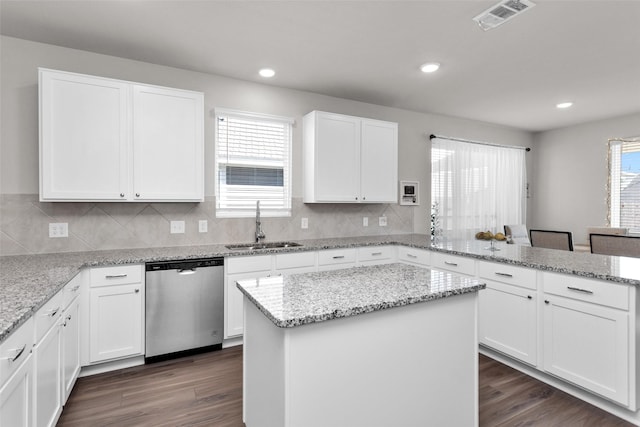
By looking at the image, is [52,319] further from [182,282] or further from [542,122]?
[542,122]

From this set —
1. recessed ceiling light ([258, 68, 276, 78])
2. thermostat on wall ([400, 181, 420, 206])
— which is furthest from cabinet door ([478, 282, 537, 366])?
recessed ceiling light ([258, 68, 276, 78])

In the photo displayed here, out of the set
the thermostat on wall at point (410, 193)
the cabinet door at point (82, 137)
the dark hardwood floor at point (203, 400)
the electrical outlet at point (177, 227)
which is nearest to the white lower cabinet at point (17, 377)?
the dark hardwood floor at point (203, 400)

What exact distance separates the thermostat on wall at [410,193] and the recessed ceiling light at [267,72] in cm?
224

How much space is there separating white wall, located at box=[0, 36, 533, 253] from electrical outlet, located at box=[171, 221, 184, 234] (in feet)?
1.29

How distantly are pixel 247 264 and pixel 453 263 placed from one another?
1.84 metres

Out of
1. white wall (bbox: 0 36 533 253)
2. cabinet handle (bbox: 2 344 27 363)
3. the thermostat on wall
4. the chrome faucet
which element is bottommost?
cabinet handle (bbox: 2 344 27 363)

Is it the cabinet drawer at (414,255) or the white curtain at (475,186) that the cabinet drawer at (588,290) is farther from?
the white curtain at (475,186)

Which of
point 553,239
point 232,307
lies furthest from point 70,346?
point 553,239

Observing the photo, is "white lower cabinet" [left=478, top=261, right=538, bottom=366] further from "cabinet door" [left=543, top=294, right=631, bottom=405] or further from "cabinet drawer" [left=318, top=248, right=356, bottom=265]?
"cabinet drawer" [left=318, top=248, right=356, bottom=265]

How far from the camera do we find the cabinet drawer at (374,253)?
12.1 feet

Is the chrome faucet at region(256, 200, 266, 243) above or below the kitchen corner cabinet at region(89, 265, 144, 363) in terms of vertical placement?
above

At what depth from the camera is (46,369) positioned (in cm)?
171

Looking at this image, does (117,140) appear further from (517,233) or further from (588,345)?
(517,233)

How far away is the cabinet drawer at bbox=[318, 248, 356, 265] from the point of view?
343 cm
